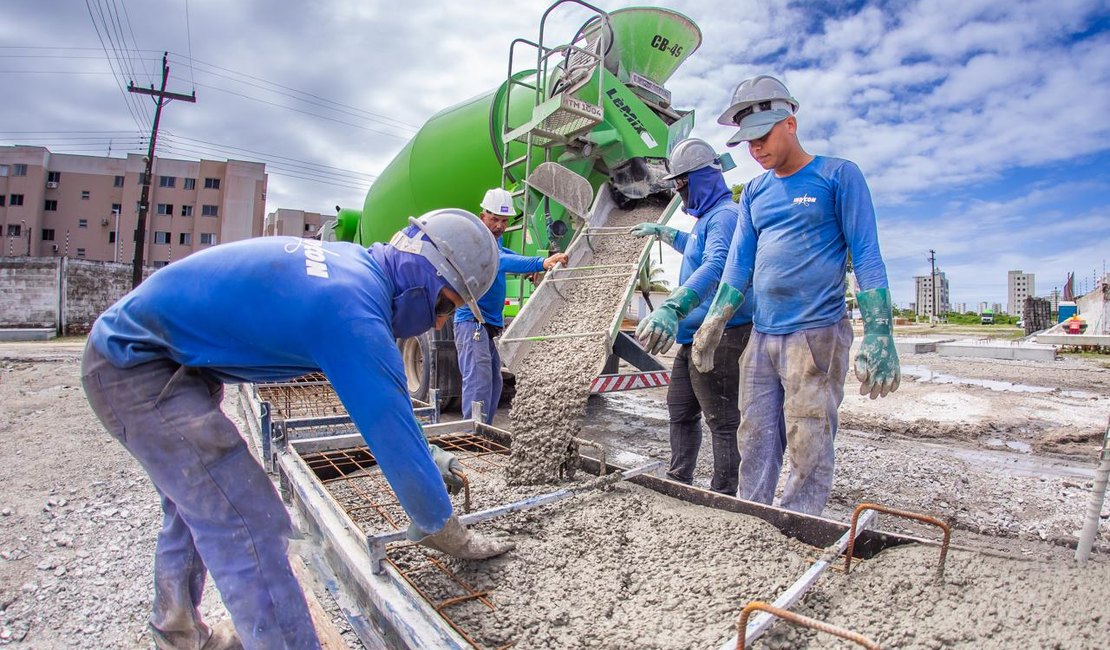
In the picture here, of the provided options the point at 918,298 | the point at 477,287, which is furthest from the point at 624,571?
the point at 918,298

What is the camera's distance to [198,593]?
1.88 m

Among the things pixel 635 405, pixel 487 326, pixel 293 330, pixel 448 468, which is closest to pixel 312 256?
pixel 293 330

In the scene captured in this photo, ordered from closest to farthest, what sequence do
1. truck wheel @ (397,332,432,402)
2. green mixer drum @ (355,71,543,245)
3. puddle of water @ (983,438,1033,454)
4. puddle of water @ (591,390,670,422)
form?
puddle of water @ (983,438,1033,454)
green mixer drum @ (355,71,543,245)
truck wheel @ (397,332,432,402)
puddle of water @ (591,390,670,422)

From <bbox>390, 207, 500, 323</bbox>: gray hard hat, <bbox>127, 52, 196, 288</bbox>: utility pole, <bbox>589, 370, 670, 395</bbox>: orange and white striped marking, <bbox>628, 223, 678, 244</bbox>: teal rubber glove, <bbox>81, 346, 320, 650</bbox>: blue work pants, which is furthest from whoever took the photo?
<bbox>127, 52, 196, 288</bbox>: utility pole

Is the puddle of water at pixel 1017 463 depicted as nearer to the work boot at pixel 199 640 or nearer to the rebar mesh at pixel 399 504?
the rebar mesh at pixel 399 504

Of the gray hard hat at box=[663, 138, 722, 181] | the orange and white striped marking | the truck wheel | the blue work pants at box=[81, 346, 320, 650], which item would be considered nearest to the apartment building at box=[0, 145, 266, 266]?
the truck wheel

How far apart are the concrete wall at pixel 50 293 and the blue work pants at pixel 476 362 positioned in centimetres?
1921

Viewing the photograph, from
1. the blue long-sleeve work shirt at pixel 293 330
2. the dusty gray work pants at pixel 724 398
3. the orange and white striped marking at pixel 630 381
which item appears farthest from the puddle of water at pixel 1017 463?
the blue long-sleeve work shirt at pixel 293 330

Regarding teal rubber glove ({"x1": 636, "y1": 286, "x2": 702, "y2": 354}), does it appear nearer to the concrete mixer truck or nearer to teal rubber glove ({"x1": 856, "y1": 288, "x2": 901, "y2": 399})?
teal rubber glove ({"x1": 856, "y1": 288, "x2": 901, "y2": 399})

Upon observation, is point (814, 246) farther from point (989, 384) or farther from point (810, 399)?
point (989, 384)

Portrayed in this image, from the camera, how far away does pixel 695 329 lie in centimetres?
315

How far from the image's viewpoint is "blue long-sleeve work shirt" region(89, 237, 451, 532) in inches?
54.4

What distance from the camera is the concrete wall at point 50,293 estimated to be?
693 inches

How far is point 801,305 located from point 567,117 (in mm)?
2873
